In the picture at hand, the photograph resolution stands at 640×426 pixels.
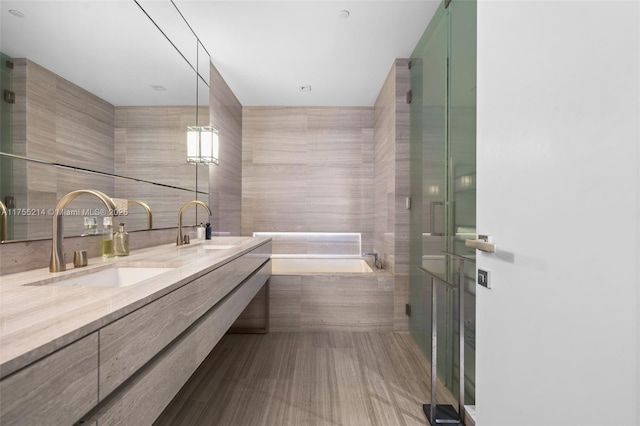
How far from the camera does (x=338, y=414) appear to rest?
1621mm

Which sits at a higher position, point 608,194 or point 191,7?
point 191,7

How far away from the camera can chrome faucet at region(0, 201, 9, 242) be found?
1014mm

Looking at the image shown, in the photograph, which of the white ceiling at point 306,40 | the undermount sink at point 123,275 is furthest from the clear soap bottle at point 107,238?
the white ceiling at point 306,40

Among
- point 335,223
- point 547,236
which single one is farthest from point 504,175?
point 335,223

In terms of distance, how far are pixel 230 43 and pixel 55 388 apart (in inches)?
98.6

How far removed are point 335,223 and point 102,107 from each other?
267 cm

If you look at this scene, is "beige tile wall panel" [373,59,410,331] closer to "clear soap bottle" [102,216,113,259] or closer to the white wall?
the white wall

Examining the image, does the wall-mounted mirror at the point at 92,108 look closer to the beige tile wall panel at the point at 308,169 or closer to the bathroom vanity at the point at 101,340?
the bathroom vanity at the point at 101,340

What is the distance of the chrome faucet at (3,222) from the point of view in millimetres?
1014

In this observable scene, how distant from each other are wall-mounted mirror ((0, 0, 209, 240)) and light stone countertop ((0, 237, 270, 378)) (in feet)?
1.17

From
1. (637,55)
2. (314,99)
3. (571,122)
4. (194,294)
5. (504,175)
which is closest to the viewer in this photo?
(637,55)

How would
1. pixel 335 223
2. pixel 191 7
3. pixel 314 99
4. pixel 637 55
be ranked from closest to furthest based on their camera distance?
1. pixel 637 55
2. pixel 191 7
3. pixel 314 99
4. pixel 335 223

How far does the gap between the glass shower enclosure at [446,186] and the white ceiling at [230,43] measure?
36 cm

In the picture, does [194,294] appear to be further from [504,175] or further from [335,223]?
[335,223]
